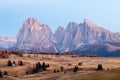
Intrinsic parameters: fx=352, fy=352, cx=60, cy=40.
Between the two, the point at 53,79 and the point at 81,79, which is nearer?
the point at 81,79

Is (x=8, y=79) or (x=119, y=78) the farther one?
(x=8, y=79)

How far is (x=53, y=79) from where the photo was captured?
433 feet

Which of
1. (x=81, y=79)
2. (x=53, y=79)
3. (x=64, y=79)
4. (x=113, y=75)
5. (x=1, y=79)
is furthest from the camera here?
(x=1, y=79)

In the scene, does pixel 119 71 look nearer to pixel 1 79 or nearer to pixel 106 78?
pixel 106 78

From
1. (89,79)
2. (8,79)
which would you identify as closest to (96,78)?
(89,79)

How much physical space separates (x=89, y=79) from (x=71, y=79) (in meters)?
11.6

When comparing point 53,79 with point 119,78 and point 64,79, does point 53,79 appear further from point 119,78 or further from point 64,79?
point 119,78

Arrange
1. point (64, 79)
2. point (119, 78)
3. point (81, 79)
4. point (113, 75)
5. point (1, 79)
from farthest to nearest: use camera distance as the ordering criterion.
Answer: point (1, 79) → point (64, 79) → point (81, 79) → point (113, 75) → point (119, 78)

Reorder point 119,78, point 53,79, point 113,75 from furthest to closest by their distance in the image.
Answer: point 53,79, point 113,75, point 119,78

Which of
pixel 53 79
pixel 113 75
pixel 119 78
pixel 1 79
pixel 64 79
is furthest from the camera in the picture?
pixel 1 79

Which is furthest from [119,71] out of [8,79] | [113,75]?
[8,79]

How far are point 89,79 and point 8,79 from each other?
48.4 meters

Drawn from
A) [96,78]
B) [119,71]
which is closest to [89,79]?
[96,78]

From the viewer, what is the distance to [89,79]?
104m
